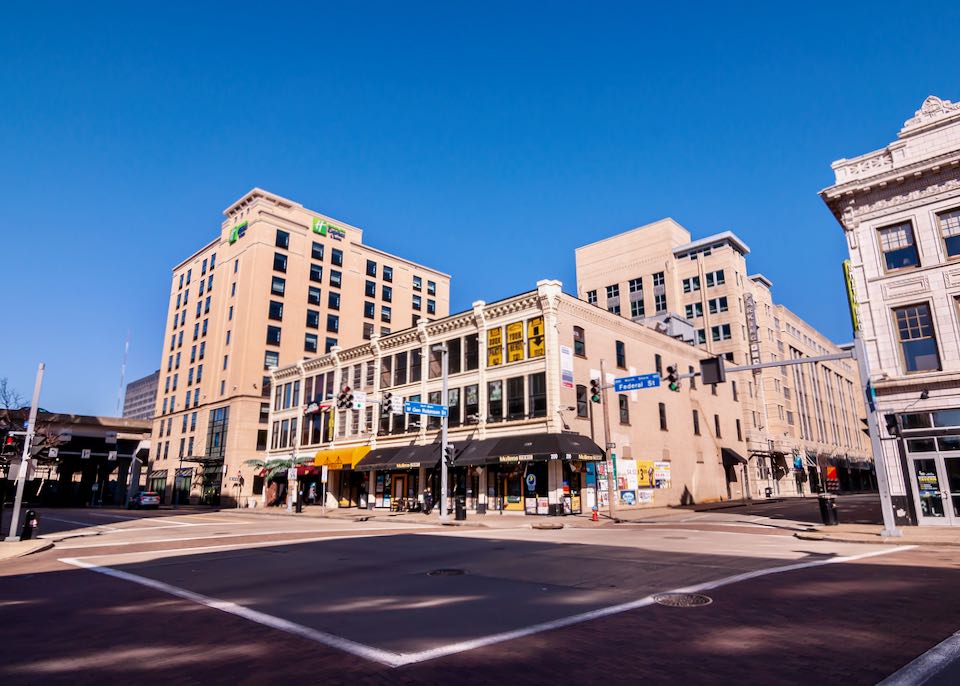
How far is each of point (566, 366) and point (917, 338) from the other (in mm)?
16710

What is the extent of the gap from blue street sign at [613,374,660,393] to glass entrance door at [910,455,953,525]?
991 centimetres

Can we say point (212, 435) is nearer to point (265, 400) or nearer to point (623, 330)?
point (265, 400)

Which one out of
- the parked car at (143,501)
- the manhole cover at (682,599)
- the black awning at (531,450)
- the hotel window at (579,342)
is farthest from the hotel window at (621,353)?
the parked car at (143,501)

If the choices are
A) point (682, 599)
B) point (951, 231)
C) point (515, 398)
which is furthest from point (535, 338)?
point (682, 599)

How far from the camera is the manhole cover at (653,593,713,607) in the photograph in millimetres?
8523

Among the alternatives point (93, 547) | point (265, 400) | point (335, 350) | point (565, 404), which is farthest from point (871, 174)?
point (265, 400)

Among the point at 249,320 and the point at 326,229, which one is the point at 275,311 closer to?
the point at 249,320

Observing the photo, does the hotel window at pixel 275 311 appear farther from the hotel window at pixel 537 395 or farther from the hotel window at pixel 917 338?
the hotel window at pixel 917 338

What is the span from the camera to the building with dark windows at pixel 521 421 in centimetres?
3344

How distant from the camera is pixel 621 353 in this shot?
39.8 meters

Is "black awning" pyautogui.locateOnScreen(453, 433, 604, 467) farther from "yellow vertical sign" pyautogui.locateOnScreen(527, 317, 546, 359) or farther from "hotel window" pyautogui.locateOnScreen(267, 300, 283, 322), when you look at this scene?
"hotel window" pyautogui.locateOnScreen(267, 300, 283, 322)

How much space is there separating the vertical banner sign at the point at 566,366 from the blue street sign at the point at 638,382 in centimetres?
750

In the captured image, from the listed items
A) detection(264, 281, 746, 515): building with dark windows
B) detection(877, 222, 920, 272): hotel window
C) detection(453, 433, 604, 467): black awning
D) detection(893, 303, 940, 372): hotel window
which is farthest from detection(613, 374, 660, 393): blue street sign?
detection(877, 222, 920, 272): hotel window

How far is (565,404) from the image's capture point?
3347 cm
